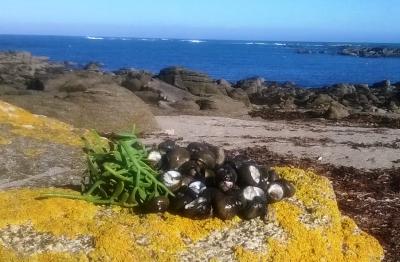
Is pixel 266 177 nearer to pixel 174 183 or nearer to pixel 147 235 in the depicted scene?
pixel 174 183

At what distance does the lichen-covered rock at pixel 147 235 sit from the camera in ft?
13.0

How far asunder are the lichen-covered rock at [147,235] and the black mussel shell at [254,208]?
0.21ft

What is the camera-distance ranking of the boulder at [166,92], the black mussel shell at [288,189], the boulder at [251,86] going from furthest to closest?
1. the boulder at [251,86]
2. the boulder at [166,92]
3. the black mussel shell at [288,189]

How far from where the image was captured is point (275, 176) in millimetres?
4969

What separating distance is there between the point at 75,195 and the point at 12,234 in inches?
22.6

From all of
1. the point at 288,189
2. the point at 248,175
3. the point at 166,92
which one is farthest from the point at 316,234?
the point at 166,92

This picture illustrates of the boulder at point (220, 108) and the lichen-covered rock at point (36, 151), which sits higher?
the lichen-covered rock at point (36, 151)

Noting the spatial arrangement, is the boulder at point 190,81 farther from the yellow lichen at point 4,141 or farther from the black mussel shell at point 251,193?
the black mussel shell at point 251,193

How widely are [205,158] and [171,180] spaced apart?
1.50 ft

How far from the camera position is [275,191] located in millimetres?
4781

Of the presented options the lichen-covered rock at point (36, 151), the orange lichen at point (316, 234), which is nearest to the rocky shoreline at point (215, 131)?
the lichen-covered rock at point (36, 151)

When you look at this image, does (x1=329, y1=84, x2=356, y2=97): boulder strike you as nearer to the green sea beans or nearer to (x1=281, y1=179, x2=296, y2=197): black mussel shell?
(x1=281, y1=179, x2=296, y2=197): black mussel shell

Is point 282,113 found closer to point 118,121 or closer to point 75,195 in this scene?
point 118,121

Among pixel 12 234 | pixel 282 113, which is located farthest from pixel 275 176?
pixel 282 113
